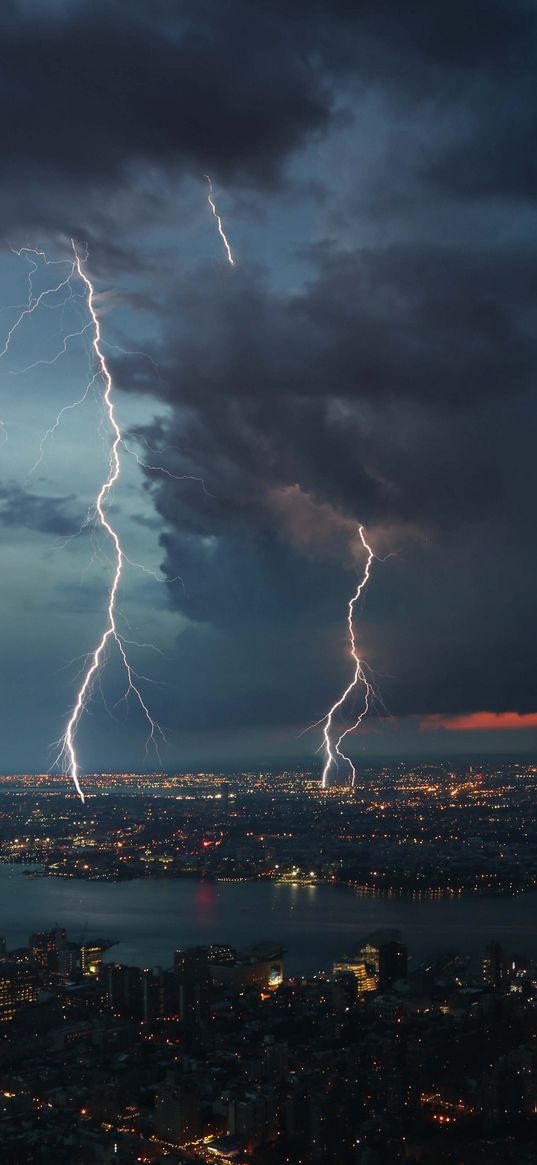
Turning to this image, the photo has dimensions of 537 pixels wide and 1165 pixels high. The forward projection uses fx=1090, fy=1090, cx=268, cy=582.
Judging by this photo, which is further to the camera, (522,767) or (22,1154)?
(522,767)

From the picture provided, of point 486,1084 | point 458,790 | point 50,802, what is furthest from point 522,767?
point 486,1084

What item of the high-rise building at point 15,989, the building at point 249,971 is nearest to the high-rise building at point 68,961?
the high-rise building at point 15,989

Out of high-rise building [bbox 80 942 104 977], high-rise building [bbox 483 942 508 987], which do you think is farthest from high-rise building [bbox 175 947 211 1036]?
high-rise building [bbox 483 942 508 987]

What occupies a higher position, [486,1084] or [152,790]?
[152,790]

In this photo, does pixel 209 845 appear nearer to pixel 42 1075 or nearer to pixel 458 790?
pixel 458 790

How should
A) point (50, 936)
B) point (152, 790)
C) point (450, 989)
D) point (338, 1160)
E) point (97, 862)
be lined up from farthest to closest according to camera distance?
point (152, 790), point (97, 862), point (50, 936), point (450, 989), point (338, 1160)

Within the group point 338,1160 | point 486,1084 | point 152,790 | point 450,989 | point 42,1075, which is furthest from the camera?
point 152,790
